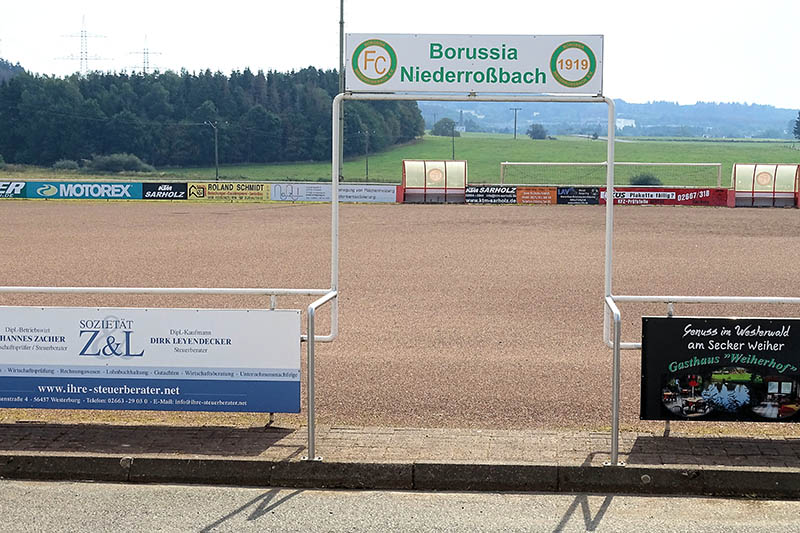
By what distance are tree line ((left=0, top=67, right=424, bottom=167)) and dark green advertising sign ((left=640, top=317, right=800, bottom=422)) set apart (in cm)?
7895

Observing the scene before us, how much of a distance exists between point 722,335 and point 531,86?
8.20 feet

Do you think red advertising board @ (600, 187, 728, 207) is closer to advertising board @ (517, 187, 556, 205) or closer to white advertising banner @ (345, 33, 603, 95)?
advertising board @ (517, 187, 556, 205)

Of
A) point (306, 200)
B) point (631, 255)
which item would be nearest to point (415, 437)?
point (631, 255)

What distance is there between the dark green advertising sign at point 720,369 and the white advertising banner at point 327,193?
1420 inches

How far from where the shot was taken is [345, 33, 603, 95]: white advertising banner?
27.1ft

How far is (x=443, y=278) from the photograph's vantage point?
1922 centimetres

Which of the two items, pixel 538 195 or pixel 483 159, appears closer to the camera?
pixel 538 195

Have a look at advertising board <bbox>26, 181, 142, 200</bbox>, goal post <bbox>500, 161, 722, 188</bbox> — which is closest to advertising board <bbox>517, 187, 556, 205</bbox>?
advertising board <bbox>26, 181, 142, 200</bbox>

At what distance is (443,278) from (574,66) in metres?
11.1

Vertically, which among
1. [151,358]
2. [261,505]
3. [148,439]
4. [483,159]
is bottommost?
[261,505]

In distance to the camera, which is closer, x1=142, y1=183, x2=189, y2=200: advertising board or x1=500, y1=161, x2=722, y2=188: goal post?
x1=142, y1=183, x2=189, y2=200: advertising board

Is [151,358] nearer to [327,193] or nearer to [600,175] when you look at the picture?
[327,193]

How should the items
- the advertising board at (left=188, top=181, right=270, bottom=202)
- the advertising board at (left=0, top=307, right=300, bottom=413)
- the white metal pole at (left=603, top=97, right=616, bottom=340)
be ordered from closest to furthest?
the advertising board at (left=0, top=307, right=300, bottom=413) < the white metal pole at (left=603, top=97, right=616, bottom=340) < the advertising board at (left=188, top=181, right=270, bottom=202)

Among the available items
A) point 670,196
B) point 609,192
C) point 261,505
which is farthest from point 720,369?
point 670,196
